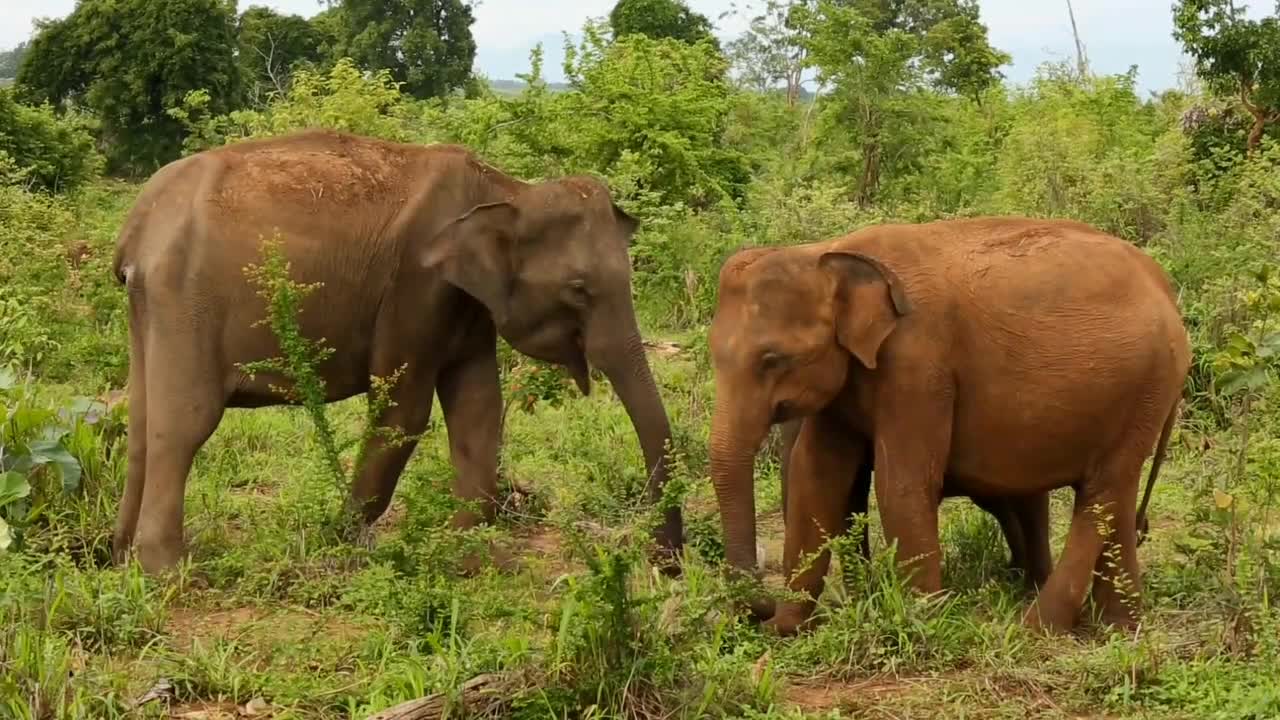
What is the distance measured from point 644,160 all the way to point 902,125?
10.7 ft

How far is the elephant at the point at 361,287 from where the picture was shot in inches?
208

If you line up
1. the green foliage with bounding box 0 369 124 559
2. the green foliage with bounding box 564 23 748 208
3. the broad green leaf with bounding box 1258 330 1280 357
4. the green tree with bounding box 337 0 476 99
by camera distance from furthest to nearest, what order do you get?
the green tree with bounding box 337 0 476 99
the green foliage with bounding box 564 23 748 208
the green foliage with bounding box 0 369 124 559
the broad green leaf with bounding box 1258 330 1280 357

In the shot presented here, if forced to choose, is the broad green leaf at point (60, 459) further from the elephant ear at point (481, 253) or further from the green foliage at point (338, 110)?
the green foliage at point (338, 110)

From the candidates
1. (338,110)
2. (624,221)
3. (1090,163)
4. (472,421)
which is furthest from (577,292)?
(1090,163)

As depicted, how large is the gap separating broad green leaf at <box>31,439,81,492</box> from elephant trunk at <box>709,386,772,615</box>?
2.63 meters

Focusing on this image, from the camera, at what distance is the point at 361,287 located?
5555mm

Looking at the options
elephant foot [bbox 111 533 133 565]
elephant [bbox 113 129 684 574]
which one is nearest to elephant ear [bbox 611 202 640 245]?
elephant [bbox 113 129 684 574]

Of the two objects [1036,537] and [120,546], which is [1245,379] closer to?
[1036,537]

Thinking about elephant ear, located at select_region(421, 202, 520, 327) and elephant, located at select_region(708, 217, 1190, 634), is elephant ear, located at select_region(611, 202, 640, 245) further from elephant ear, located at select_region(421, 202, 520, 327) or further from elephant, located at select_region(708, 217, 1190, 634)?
elephant, located at select_region(708, 217, 1190, 634)

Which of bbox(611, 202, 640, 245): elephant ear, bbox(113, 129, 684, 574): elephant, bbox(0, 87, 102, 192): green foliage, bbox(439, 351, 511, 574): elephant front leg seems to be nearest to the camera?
bbox(113, 129, 684, 574): elephant

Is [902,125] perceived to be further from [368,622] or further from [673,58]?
[368,622]

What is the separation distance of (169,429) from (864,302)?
2.57 meters

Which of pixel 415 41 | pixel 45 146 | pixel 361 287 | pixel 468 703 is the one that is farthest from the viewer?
pixel 415 41

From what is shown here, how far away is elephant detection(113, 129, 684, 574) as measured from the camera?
5281mm
